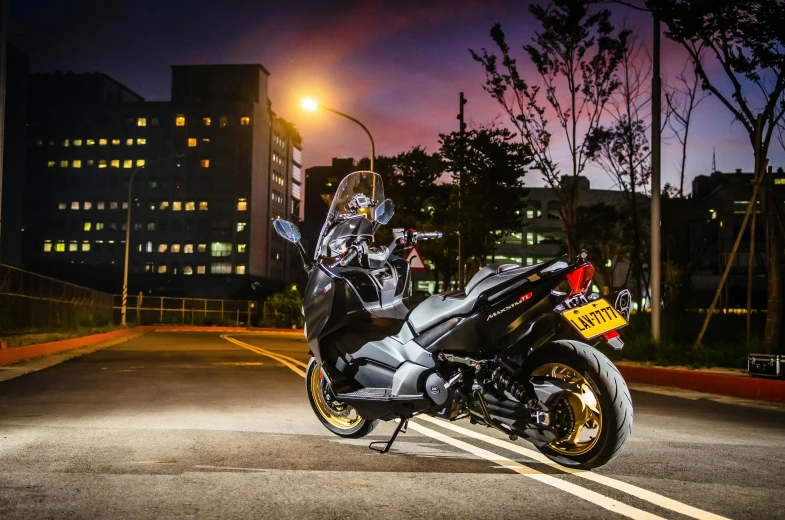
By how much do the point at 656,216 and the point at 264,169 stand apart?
108111 mm

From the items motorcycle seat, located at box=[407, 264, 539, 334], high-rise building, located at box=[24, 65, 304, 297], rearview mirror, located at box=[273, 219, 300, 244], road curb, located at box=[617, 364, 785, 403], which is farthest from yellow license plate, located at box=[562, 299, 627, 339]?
high-rise building, located at box=[24, 65, 304, 297]

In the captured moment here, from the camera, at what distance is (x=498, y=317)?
5.19m

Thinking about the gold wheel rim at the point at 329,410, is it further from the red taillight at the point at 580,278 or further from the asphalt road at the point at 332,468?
the red taillight at the point at 580,278

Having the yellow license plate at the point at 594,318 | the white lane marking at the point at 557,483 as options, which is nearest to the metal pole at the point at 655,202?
the white lane marking at the point at 557,483

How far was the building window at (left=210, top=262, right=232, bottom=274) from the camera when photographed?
11494 cm

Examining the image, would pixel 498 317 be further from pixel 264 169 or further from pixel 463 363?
pixel 264 169

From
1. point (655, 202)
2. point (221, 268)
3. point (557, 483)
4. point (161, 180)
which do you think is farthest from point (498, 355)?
point (161, 180)

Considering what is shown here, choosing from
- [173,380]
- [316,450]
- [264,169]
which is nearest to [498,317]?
[316,450]

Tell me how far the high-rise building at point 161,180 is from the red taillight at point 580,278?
361 feet

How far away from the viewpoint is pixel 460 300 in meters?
5.46

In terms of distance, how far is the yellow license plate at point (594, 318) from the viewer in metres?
5.01

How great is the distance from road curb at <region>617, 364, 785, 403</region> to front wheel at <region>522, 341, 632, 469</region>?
23.1ft

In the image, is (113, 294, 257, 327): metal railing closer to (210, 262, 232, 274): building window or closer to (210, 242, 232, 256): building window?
(210, 262, 232, 274): building window

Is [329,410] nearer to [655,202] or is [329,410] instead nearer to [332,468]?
[332,468]
